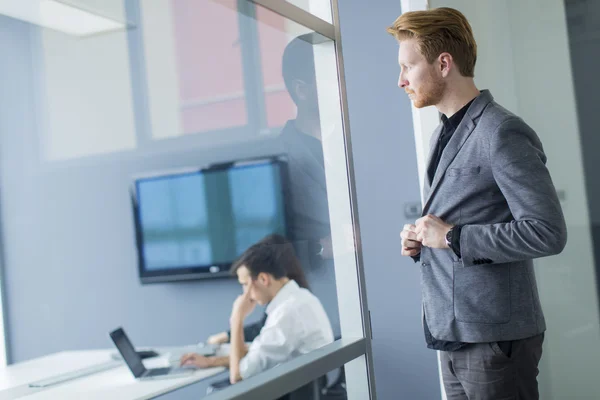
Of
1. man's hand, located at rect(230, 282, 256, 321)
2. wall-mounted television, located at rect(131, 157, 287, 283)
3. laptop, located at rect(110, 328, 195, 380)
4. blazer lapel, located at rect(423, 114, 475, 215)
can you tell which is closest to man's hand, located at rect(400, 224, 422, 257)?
blazer lapel, located at rect(423, 114, 475, 215)

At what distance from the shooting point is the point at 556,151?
234cm

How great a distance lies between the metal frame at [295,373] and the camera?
131 centimetres

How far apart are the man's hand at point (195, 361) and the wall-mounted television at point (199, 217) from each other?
139 centimetres

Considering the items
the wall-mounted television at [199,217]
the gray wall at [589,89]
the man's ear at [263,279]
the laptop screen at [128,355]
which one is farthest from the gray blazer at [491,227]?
the wall-mounted television at [199,217]

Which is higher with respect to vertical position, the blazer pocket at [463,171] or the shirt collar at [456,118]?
the shirt collar at [456,118]

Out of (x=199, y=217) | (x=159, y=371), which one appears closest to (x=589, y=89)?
(x=159, y=371)

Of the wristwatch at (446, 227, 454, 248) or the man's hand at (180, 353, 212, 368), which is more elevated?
the wristwatch at (446, 227, 454, 248)

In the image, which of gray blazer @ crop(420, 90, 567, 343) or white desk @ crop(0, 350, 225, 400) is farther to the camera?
white desk @ crop(0, 350, 225, 400)

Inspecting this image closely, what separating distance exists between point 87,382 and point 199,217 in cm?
182

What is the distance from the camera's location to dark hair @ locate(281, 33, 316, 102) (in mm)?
1834

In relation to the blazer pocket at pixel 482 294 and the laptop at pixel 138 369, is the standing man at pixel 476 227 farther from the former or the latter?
the laptop at pixel 138 369

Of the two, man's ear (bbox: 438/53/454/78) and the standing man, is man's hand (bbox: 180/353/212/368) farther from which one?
man's ear (bbox: 438/53/454/78)

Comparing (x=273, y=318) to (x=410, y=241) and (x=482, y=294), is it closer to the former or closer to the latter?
(x=410, y=241)

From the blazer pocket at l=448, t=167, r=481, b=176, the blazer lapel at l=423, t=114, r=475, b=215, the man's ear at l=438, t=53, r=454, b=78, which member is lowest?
the blazer pocket at l=448, t=167, r=481, b=176
